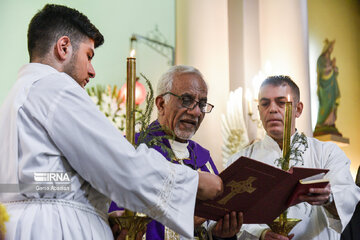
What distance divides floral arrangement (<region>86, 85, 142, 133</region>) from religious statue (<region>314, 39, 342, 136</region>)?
4910mm

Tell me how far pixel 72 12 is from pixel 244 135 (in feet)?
16.1

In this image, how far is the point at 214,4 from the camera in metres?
8.00

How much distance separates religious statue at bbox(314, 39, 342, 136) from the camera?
10.1 m

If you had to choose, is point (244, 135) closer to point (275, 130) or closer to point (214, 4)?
point (214, 4)

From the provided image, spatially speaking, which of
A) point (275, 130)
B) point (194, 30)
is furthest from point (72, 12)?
point (194, 30)

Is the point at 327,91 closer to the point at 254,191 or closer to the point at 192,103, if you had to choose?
the point at 192,103

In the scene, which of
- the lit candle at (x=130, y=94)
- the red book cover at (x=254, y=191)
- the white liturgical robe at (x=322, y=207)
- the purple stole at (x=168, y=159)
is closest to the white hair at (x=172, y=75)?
the purple stole at (x=168, y=159)

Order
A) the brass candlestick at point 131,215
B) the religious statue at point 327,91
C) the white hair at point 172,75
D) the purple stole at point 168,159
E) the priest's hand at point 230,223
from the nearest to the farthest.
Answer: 1. the brass candlestick at point 131,215
2. the priest's hand at point 230,223
3. the purple stole at point 168,159
4. the white hair at point 172,75
5. the religious statue at point 327,91

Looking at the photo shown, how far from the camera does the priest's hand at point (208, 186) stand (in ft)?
7.64

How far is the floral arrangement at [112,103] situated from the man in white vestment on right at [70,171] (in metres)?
3.65

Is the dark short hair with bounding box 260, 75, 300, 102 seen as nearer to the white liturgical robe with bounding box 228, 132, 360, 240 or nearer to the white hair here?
the white liturgical robe with bounding box 228, 132, 360, 240

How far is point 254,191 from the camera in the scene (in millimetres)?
2605

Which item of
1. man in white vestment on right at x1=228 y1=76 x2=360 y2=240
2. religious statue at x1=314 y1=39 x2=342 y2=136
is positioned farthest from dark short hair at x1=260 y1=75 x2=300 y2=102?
religious statue at x1=314 y1=39 x2=342 y2=136

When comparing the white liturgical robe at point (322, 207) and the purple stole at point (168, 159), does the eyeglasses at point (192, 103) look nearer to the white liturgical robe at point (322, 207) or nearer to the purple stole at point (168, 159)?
the purple stole at point (168, 159)
